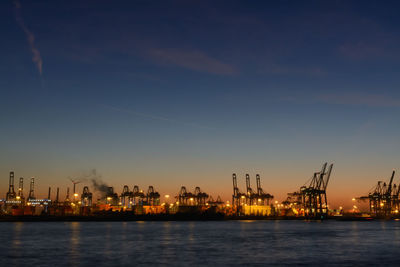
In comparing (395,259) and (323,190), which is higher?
(323,190)

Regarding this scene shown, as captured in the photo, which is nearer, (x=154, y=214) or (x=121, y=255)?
(x=121, y=255)

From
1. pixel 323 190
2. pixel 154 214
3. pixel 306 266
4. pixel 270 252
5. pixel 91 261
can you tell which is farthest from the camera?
pixel 154 214

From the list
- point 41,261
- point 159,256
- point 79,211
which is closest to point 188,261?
point 159,256

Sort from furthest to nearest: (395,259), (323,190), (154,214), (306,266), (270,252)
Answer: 1. (154,214)
2. (323,190)
3. (270,252)
4. (395,259)
5. (306,266)

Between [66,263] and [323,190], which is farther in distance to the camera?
[323,190]

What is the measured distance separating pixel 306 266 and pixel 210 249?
54.8 ft

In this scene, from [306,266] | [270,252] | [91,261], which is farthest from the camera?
[270,252]

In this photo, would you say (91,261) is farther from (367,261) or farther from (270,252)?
(367,261)

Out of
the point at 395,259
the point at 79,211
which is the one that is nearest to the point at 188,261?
the point at 395,259

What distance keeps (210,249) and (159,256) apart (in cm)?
935

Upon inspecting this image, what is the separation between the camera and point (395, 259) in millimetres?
43750

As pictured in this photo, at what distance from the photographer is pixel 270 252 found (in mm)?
49688

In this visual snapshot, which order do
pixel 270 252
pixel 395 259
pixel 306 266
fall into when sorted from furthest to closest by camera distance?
pixel 270 252 → pixel 395 259 → pixel 306 266

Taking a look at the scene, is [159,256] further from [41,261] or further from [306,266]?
[306,266]
